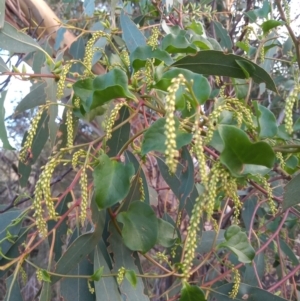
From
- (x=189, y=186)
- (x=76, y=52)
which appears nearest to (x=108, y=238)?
(x=189, y=186)

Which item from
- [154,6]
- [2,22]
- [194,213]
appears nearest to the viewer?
[194,213]

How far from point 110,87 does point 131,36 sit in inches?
12.0

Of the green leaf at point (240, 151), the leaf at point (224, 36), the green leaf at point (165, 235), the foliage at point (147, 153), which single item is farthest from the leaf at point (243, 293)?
the leaf at point (224, 36)

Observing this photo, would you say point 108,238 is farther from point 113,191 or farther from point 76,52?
point 76,52

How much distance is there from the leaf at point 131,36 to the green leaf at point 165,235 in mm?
333

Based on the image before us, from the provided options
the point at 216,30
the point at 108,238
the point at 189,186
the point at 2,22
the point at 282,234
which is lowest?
the point at 282,234

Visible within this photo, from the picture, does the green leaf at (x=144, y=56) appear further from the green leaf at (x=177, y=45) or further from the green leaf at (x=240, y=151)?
the green leaf at (x=240, y=151)

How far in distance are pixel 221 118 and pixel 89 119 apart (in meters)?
0.24

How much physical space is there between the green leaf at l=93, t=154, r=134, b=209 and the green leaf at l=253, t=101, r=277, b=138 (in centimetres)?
19

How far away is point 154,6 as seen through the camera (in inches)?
47.9

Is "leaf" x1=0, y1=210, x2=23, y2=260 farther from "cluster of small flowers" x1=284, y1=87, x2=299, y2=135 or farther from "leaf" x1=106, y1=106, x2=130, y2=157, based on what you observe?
"cluster of small flowers" x1=284, y1=87, x2=299, y2=135

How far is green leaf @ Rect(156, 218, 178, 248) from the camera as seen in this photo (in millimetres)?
708

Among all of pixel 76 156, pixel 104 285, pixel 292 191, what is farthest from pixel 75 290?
pixel 292 191

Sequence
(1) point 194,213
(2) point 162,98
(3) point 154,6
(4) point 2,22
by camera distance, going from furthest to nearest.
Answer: (3) point 154,6, (4) point 2,22, (2) point 162,98, (1) point 194,213
